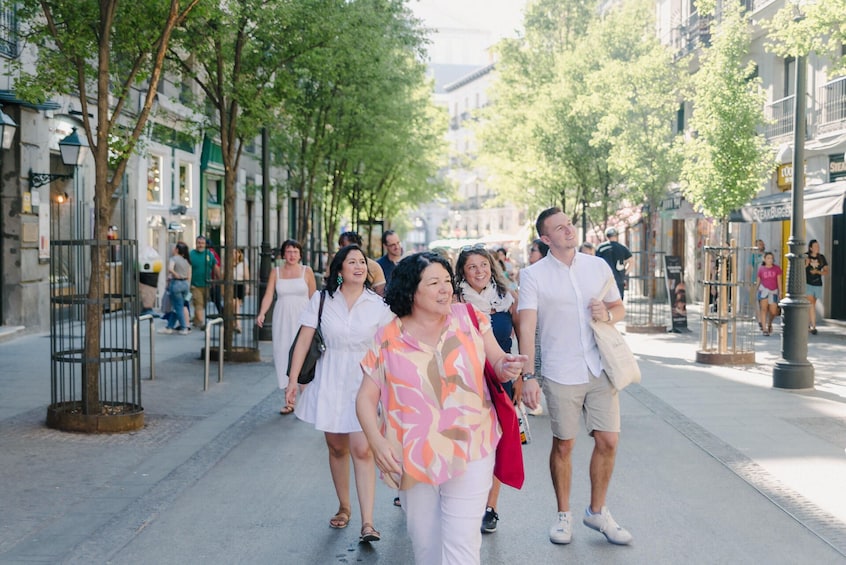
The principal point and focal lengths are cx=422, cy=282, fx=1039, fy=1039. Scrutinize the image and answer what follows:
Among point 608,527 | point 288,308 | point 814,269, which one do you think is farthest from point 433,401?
point 814,269

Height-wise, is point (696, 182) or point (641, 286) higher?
point (696, 182)

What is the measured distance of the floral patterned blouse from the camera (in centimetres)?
418

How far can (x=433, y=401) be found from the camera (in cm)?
423

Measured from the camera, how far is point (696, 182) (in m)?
17.7

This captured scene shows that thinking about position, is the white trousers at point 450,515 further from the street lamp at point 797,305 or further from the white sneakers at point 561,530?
the street lamp at point 797,305

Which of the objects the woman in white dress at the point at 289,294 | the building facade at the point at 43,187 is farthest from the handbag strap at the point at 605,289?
the building facade at the point at 43,187

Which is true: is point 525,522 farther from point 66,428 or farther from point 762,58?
point 762,58

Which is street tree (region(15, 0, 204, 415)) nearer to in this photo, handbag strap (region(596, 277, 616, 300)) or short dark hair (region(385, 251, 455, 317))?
handbag strap (region(596, 277, 616, 300))

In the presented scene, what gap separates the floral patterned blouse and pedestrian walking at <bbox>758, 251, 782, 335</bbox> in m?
17.9

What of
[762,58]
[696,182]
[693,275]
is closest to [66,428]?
[696,182]

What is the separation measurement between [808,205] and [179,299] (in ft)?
39.6

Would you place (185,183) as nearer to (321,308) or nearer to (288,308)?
(288,308)

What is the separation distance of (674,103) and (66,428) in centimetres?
1983

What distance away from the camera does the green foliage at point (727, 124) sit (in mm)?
16688
